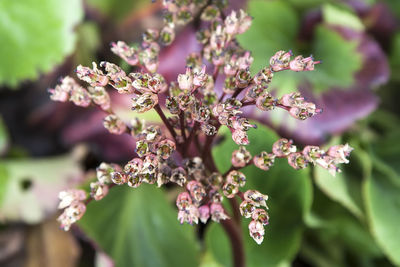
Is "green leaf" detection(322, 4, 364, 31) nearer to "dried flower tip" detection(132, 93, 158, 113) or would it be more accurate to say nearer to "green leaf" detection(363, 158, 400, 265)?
"green leaf" detection(363, 158, 400, 265)

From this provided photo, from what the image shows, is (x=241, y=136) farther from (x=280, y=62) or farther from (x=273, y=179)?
(x=273, y=179)

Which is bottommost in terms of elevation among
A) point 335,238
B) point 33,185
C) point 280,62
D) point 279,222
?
point 335,238

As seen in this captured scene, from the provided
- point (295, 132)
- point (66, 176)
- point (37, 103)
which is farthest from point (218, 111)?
point (37, 103)

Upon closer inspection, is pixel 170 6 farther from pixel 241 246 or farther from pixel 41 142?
pixel 41 142

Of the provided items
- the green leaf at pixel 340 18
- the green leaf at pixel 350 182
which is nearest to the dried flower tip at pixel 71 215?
the green leaf at pixel 350 182

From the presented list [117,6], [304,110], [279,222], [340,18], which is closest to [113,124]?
[304,110]

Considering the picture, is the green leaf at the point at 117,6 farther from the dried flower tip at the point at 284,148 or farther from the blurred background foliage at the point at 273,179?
the dried flower tip at the point at 284,148

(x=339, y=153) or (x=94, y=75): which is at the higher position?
(x=94, y=75)
